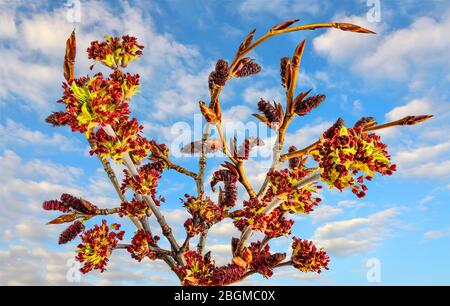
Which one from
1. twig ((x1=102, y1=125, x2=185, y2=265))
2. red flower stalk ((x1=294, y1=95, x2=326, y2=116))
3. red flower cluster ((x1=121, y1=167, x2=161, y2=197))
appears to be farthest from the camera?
red flower stalk ((x1=294, y1=95, x2=326, y2=116))

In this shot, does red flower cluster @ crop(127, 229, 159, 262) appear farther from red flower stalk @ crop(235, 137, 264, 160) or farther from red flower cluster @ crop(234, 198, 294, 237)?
red flower stalk @ crop(235, 137, 264, 160)

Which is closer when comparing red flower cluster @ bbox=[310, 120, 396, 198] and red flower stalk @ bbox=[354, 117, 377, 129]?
red flower cluster @ bbox=[310, 120, 396, 198]

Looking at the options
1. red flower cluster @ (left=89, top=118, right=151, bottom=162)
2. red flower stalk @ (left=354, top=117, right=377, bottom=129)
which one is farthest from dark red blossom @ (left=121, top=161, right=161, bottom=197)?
red flower stalk @ (left=354, top=117, right=377, bottom=129)

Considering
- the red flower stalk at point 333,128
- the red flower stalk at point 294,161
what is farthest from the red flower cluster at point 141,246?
the red flower stalk at point 333,128

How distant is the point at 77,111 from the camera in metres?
2.68

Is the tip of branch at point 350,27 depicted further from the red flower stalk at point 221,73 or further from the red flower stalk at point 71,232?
the red flower stalk at point 71,232

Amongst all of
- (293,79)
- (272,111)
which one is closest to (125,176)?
(272,111)

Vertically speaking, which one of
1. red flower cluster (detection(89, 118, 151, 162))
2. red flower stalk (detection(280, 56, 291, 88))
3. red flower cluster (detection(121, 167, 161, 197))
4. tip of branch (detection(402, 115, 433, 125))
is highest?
red flower stalk (detection(280, 56, 291, 88))

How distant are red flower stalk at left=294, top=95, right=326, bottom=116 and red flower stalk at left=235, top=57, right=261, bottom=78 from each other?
423 mm

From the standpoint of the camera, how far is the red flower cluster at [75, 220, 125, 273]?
3221 millimetres

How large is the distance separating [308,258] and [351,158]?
1162 millimetres

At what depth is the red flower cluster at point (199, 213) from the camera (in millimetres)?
3414

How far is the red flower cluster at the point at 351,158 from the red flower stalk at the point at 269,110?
58 cm

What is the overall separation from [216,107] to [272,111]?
1.29 feet
